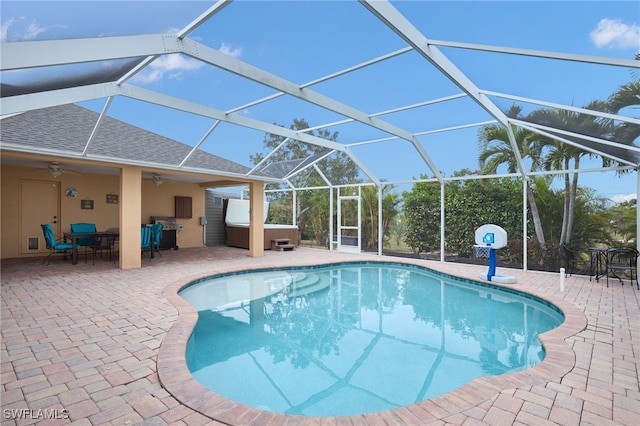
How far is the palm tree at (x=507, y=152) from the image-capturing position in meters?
9.58

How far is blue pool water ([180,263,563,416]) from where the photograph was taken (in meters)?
3.59

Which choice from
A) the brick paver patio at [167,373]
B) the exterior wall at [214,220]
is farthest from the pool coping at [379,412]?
the exterior wall at [214,220]

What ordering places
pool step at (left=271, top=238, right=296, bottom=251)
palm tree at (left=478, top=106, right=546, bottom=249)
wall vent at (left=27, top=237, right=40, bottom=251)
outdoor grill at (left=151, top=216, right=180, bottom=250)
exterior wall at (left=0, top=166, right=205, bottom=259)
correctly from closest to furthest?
palm tree at (left=478, top=106, right=546, bottom=249) < exterior wall at (left=0, top=166, right=205, bottom=259) < wall vent at (left=27, top=237, right=40, bottom=251) < outdoor grill at (left=151, top=216, right=180, bottom=250) < pool step at (left=271, top=238, right=296, bottom=251)

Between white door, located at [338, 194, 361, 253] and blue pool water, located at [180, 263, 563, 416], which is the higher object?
white door, located at [338, 194, 361, 253]

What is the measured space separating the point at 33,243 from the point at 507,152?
1495cm

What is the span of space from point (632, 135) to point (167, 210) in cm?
1428

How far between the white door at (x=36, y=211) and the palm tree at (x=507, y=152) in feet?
45.3

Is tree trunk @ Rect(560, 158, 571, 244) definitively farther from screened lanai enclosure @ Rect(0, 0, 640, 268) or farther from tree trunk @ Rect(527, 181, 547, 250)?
tree trunk @ Rect(527, 181, 547, 250)

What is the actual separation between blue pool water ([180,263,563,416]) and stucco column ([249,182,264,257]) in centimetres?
330

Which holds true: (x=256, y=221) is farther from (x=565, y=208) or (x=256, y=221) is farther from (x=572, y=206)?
(x=572, y=206)

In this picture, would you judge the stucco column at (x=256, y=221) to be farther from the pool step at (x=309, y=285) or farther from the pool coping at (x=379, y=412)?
the pool coping at (x=379, y=412)

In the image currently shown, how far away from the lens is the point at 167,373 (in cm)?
312

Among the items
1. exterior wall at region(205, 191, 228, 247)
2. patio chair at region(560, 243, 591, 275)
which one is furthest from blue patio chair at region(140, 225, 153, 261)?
patio chair at region(560, 243, 591, 275)

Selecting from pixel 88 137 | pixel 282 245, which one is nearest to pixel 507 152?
pixel 282 245
